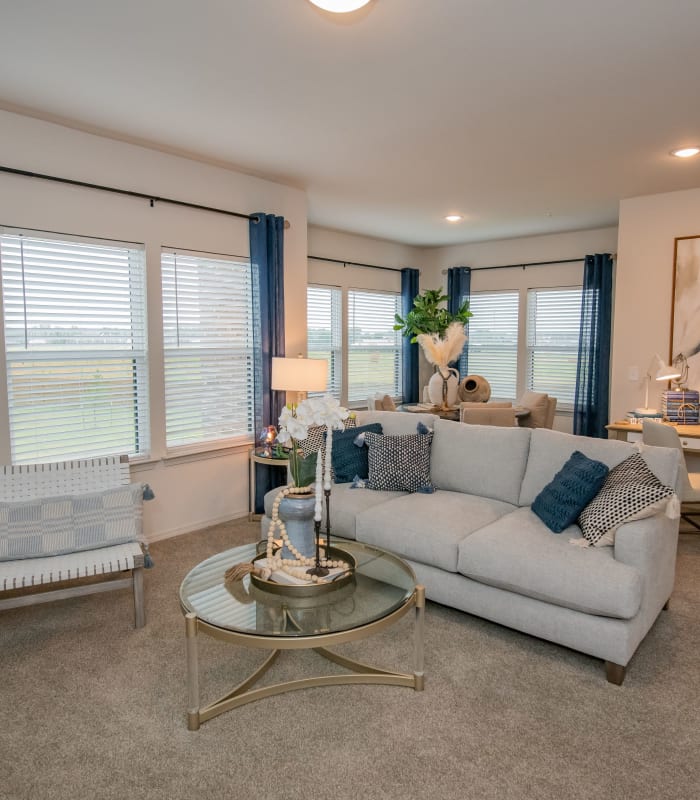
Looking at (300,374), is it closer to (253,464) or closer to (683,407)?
(253,464)

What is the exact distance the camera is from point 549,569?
256 cm

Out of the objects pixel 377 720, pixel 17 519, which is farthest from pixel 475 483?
pixel 17 519

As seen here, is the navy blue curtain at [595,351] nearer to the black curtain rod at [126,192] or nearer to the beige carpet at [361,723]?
the beige carpet at [361,723]

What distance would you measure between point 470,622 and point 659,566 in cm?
93

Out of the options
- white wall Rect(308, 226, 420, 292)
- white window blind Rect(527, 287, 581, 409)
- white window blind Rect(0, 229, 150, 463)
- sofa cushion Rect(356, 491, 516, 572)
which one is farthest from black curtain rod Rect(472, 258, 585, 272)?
white window blind Rect(0, 229, 150, 463)

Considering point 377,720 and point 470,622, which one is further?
Answer: point 470,622

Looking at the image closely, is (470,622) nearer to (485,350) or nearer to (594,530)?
(594,530)

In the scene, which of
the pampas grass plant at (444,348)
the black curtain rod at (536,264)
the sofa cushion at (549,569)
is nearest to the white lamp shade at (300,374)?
→ the pampas grass plant at (444,348)

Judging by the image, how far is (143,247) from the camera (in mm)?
4004

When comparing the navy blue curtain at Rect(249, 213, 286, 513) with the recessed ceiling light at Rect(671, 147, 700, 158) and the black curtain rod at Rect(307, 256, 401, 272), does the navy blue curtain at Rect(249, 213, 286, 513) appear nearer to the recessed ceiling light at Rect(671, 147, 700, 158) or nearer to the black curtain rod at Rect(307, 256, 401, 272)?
the black curtain rod at Rect(307, 256, 401, 272)

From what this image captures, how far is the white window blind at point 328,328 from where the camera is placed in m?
6.67

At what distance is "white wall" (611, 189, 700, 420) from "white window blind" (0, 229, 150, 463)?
4.05 m

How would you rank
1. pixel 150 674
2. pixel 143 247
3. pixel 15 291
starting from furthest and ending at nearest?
pixel 143 247, pixel 15 291, pixel 150 674

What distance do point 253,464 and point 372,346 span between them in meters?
3.20
